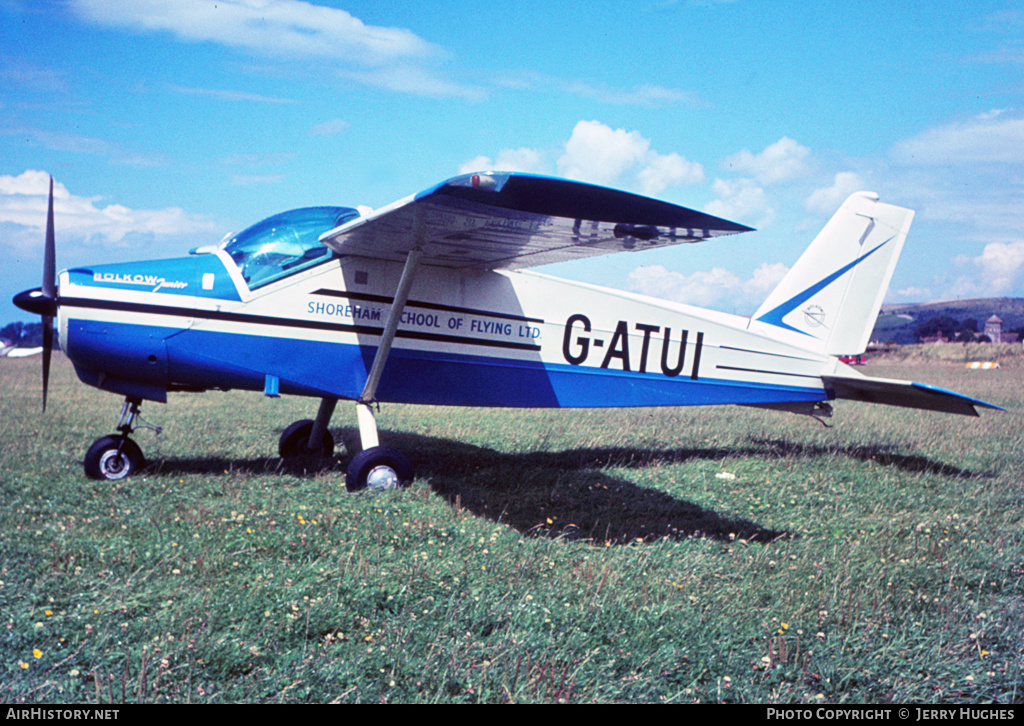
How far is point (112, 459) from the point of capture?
21.7ft

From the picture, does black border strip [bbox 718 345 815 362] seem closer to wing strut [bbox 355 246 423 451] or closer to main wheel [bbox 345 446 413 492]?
wing strut [bbox 355 246 423 451]

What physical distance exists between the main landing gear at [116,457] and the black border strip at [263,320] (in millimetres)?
1067

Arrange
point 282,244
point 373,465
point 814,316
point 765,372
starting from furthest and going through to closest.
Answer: point 814,316 → point 765,372 → point 282,244 → point 373,465

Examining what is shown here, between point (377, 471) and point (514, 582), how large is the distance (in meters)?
2.56

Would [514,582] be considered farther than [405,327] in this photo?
No

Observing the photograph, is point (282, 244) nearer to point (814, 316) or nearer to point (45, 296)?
point (45, 296)

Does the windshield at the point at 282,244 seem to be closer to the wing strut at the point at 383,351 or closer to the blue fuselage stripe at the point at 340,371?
the blue fuselage stripe at the point at 340,371

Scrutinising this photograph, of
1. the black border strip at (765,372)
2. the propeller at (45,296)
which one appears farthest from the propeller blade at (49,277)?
the black border strip at (765,372)

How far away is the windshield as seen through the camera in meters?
6.70

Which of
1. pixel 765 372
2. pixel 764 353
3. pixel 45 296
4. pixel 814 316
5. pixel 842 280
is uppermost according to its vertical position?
pixel 842 280

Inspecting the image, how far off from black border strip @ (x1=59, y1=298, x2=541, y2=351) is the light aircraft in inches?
0.5

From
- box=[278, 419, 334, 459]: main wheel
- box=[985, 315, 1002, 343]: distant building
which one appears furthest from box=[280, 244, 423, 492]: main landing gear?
box=[985, 315, 1002, 343]: distant building

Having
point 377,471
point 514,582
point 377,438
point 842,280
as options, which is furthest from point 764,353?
point 514,582
